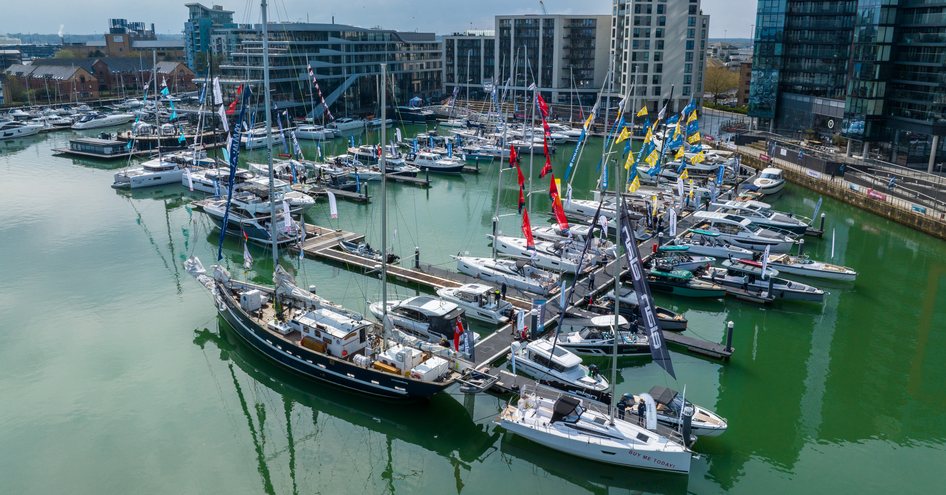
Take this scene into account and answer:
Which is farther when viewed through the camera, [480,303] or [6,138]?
[6,138]

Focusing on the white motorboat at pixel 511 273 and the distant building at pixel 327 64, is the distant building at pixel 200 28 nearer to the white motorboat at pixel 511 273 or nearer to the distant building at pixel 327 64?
the distant building at pixel 327 64

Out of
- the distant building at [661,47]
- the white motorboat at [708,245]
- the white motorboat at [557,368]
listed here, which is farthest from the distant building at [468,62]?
the white motorboat at [557,368]

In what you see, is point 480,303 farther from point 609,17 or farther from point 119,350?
point 609,17

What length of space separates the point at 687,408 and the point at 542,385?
211 inches

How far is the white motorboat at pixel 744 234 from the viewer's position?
146 feet

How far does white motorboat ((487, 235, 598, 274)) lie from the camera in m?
39.8

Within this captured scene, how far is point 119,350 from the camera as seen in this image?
3069 centimetres

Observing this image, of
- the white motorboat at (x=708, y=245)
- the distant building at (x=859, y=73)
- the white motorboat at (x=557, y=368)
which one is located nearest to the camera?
the white motorboat at (x=557, y=368)

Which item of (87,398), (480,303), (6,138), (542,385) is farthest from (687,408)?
(6,138)

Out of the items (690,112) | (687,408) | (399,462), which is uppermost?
(690,112)

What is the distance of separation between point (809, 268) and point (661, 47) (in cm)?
6254

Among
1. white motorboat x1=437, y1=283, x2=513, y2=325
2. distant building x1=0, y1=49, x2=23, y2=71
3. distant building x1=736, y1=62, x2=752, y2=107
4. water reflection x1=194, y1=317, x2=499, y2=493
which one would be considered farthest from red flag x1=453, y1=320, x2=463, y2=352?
distant building x1=0, y1=49, x2=23, y2=71

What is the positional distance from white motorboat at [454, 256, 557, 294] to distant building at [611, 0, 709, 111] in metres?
62.8

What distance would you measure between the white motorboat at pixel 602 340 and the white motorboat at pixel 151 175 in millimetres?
45917
